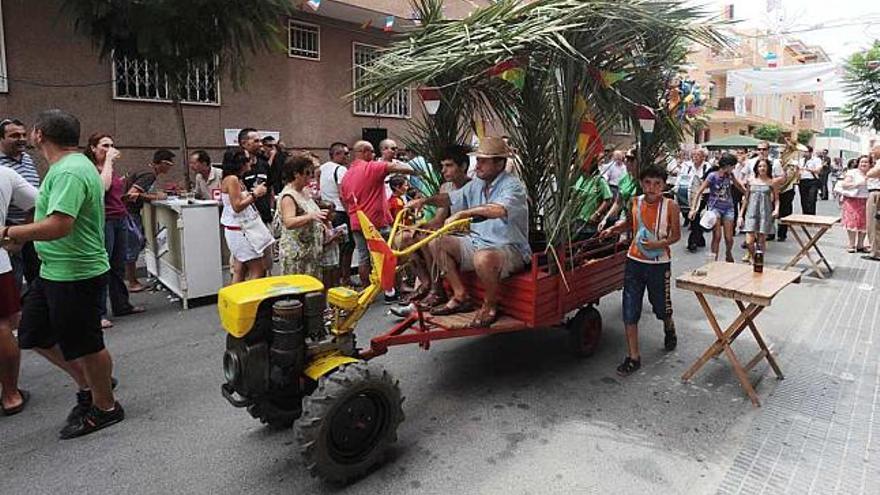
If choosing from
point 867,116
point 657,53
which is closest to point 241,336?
point 657,53

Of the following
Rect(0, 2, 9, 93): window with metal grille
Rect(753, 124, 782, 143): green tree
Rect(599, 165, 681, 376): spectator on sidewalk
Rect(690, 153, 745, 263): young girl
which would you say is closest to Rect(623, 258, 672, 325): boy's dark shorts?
Rect(599, 165, 681, 376): spectator on sidewalk

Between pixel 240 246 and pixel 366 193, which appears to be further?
pixel 366 193

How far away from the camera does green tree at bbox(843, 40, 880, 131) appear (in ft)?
56.3

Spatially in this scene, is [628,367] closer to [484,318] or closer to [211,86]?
[484,318]

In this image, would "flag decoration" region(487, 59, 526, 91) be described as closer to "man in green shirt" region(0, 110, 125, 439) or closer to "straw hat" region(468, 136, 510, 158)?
"straw hat" region(468, 136, 510, 158)

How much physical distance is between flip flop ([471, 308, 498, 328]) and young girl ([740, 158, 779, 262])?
599 centimetres

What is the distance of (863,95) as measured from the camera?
17891mm

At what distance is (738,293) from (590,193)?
128 centimetres

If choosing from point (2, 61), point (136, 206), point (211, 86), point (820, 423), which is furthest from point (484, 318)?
point (211, 86)

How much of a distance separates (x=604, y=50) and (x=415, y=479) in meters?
2.97

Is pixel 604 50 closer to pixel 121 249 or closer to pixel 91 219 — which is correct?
pixel 91 219

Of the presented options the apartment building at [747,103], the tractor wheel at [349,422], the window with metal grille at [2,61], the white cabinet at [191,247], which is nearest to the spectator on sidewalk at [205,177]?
the white cabinet at [191,247]

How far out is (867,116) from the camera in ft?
58.4

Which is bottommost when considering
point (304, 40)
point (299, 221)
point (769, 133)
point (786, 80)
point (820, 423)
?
point (820, 423)
